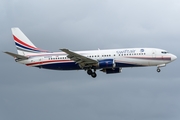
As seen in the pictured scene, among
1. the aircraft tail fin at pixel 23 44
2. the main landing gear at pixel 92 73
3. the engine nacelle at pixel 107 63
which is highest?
the aircraft tail fin at pixel 23 44

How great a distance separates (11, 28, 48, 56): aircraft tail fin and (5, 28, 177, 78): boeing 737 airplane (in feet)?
3.63

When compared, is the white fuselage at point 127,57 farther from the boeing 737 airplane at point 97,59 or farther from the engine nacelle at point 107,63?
the engine nacelle at point 107,63

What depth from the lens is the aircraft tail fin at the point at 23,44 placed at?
9281 centimetres

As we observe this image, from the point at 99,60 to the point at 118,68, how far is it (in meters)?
6.04

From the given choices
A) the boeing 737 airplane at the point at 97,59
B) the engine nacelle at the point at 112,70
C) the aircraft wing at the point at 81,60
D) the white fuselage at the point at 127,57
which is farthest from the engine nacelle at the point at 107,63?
the engine nacelle at the point at 112,70

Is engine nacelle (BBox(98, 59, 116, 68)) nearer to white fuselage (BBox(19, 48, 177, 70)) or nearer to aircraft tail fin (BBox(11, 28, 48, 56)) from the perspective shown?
white fuselage (BBox(19, 48, 177, 70))

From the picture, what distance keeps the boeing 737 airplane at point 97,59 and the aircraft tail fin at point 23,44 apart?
3.63ft

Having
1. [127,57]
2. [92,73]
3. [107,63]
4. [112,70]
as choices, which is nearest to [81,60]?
[92,73]

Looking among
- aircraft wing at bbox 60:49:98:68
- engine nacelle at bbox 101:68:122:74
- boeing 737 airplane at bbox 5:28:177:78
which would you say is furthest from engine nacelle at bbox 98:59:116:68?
engine nacelle at bbox 101:68:122:74

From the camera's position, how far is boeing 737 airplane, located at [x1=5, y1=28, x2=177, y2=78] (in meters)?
86.4

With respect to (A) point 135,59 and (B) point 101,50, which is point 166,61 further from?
(B) point 101,50

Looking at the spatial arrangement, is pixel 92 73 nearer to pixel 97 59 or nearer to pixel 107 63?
pixel 97 59

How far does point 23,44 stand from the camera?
94.9m

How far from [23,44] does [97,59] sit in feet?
54.8
